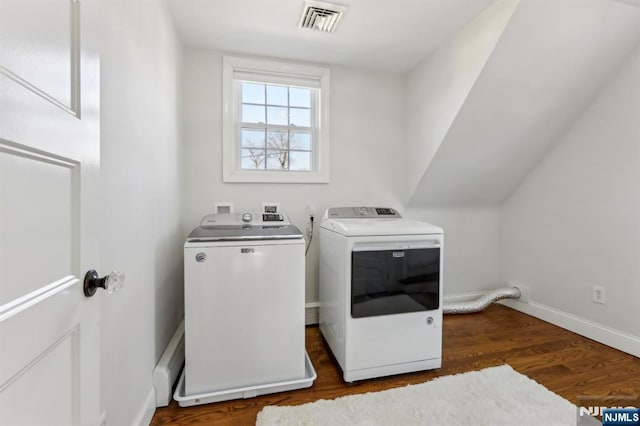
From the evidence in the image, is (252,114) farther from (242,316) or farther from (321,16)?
(242,316)

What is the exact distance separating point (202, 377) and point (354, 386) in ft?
2.80

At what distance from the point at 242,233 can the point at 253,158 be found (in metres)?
1.04

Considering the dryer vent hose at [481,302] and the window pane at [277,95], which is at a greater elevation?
the window pane at [277,95]

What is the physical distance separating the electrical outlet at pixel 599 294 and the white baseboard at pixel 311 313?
217 cm

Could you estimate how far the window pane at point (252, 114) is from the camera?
250 cm

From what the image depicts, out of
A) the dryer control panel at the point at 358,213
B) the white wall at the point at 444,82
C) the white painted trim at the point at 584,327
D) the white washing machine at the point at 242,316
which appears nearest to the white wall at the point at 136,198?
the white washing machine at the point at 242,316

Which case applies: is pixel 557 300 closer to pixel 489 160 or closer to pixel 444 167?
pixel 489 160

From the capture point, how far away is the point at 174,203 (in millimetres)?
1974

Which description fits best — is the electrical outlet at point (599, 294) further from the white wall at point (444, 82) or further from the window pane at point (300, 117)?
the window pane at point (300, 117)

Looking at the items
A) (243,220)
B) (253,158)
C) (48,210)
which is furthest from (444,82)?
(48,210)

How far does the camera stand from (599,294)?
85.9 inches

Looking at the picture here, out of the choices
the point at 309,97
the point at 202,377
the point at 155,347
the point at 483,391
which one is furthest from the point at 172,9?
the point at 483,391

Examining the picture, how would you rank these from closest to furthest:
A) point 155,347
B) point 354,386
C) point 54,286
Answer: point 54,286
point 155,347
point 354,386

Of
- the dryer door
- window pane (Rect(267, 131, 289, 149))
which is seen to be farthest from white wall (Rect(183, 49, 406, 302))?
the dryer door
